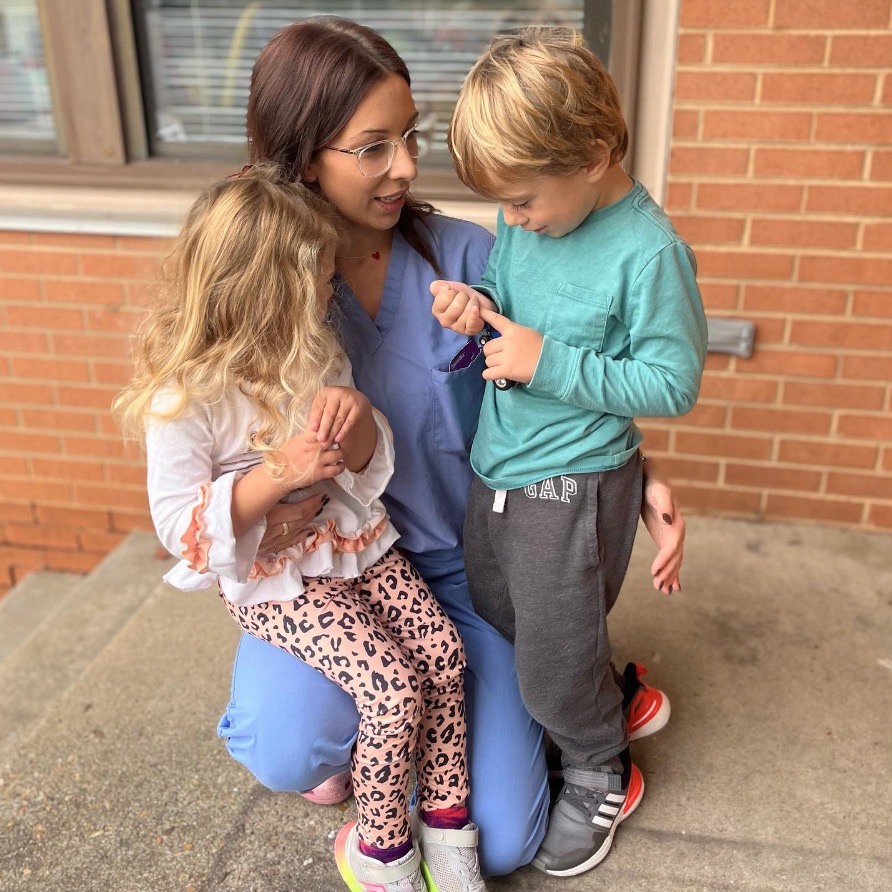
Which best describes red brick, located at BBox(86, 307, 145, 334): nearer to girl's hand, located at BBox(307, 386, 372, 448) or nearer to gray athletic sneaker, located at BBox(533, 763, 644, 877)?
girl's hand, located at BBox(307, 386, 372, 448)

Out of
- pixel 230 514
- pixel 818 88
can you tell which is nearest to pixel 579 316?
pixel 230 514

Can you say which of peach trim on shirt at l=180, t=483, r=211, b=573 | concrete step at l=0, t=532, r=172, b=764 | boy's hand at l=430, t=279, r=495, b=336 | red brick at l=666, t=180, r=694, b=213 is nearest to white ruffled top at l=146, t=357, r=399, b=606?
peach trim on shirt at l=180, t=483, r=211, b=573

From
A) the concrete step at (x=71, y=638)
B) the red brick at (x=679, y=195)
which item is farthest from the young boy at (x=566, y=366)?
the concrete step at (x=71, y=638)

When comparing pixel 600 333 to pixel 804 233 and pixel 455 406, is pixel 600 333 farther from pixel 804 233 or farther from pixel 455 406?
pixel 804 233

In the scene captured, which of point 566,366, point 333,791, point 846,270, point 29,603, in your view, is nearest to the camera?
point 566,366

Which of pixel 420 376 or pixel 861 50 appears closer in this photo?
pixel 420 376

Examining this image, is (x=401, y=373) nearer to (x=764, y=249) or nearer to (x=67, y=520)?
(x=764, y=249)

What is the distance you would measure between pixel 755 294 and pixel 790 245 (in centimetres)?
16

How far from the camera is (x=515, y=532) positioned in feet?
5.47

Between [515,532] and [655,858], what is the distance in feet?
2.24

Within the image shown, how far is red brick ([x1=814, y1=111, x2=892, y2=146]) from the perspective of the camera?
257 cm

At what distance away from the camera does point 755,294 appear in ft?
9.18

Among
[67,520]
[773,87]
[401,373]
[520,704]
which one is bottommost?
[67,520]

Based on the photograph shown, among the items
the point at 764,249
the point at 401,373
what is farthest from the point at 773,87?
the point at 401,373
